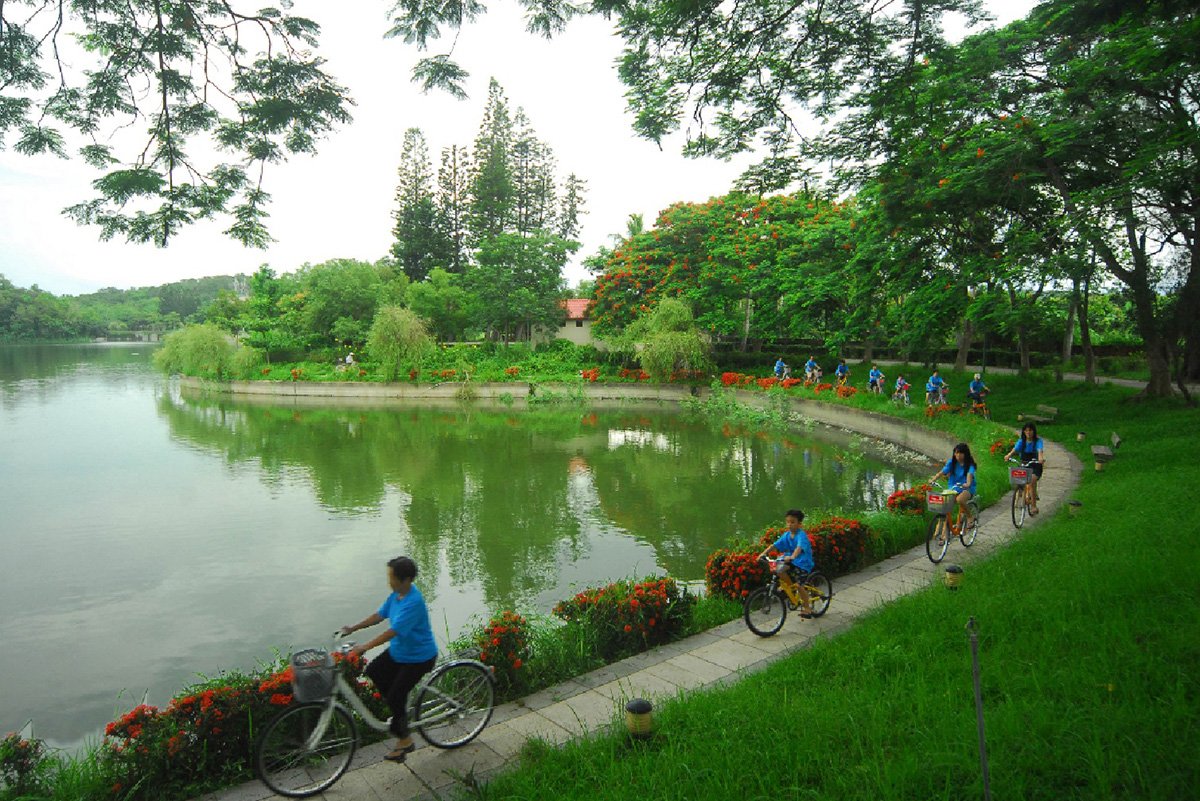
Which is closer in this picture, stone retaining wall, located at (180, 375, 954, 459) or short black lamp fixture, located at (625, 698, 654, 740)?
short black lamp fixture, located at (625, 698, 654, 740)

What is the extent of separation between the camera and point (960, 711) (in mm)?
3973

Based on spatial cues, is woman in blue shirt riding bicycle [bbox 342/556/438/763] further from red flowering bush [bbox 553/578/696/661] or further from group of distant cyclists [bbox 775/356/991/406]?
group of distant cyclists [bbox 775/356/991/406]

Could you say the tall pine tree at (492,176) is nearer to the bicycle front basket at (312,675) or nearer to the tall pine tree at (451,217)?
the tall pine tree at (451,217)

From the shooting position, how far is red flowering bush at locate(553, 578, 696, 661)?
617 cm

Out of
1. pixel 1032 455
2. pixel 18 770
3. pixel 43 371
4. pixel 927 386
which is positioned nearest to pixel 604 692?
pixel 18 770

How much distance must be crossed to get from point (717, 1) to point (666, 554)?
7.74m

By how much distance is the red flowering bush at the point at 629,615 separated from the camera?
20.2 feet

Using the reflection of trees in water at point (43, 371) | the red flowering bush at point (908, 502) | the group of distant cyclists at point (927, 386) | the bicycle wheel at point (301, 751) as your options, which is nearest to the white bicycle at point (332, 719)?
the bicycle wheel at point (301, 751)

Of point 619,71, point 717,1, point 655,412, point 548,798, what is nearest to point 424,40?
point 619,71

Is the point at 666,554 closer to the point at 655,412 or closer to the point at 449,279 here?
the point at 655,412

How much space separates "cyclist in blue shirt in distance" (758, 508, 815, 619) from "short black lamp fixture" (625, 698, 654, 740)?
2.60 meters

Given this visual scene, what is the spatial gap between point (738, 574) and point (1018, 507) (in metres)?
5.38

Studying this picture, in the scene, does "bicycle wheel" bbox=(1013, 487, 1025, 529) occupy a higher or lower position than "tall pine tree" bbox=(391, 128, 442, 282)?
lower

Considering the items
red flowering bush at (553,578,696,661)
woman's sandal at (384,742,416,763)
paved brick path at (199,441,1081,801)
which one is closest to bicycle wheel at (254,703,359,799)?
paved brick path at (199,441,1081,801)
